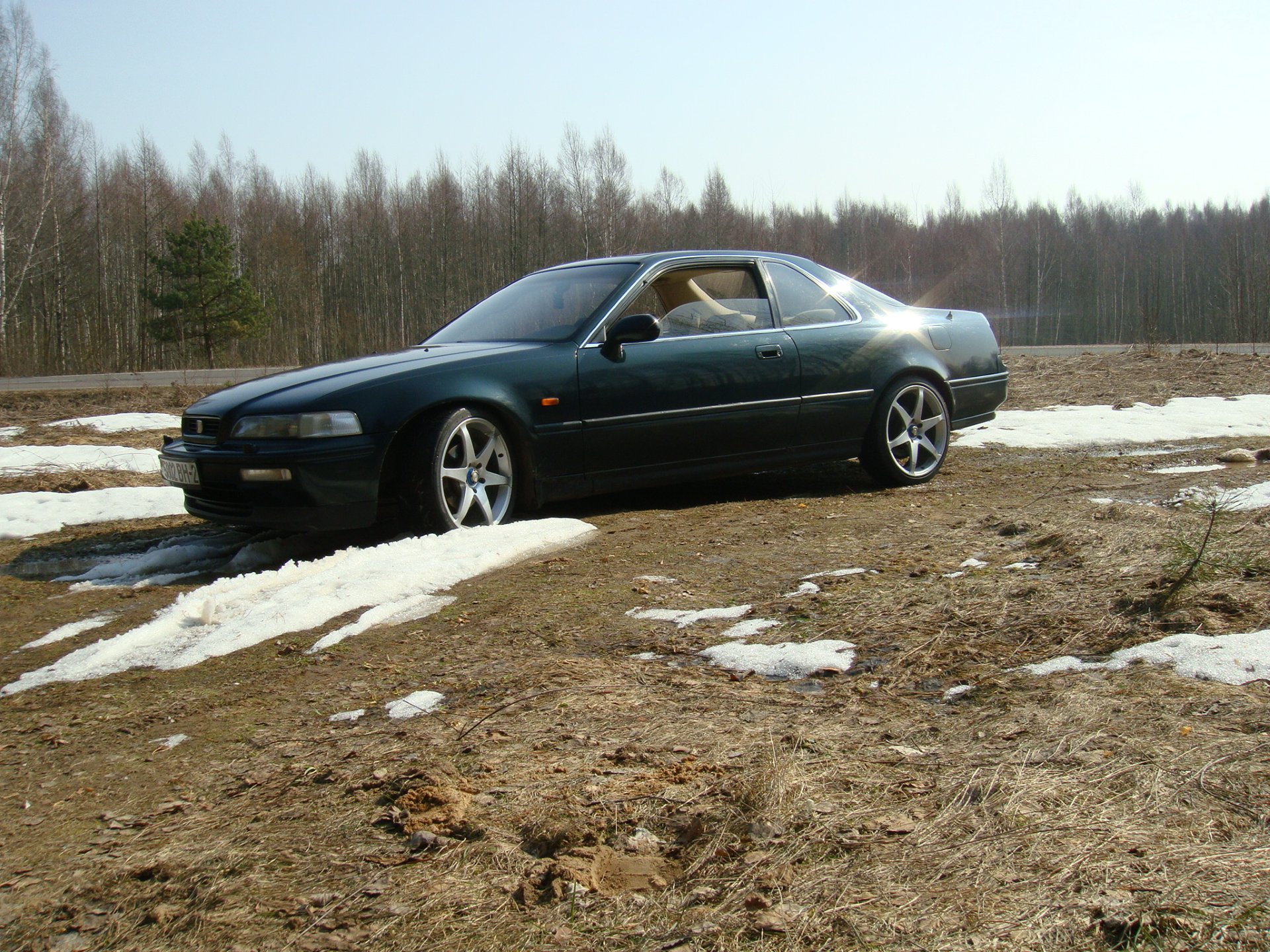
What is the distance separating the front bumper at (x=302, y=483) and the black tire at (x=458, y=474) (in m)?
0.18

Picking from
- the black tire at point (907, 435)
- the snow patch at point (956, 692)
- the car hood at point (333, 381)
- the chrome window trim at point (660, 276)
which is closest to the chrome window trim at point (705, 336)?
the chrome window trim at point (660, 276)

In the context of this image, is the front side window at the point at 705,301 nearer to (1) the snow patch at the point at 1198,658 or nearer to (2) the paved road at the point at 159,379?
(1) the snow patch at the point at 1198,658

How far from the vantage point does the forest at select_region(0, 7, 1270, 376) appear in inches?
1606

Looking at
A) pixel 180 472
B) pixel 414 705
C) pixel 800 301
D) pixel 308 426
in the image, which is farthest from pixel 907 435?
pixel 414 705

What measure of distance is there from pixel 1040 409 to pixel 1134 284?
81.6 m

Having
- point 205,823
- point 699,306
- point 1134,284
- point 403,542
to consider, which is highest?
point 1134,284

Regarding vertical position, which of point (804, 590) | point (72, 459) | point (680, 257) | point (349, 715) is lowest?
point (349, 715)

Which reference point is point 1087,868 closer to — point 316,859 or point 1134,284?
point 316,859

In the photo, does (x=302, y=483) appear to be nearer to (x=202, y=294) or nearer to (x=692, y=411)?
(x=692, y=411)

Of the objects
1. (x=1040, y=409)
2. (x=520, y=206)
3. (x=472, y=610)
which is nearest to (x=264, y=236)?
(x=520, y=206)

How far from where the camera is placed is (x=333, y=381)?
482 centimetres

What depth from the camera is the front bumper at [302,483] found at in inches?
179

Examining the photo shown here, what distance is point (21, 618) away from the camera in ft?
13.1

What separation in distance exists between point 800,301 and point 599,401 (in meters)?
1.69
